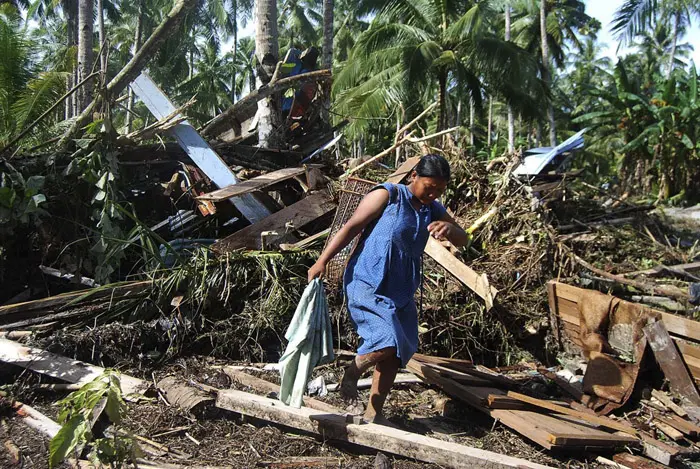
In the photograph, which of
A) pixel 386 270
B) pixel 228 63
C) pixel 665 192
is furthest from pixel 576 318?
pixel 228 63

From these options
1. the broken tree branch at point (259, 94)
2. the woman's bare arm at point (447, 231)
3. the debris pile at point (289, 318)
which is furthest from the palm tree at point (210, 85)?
the woman's bare arm at point (447, 231)

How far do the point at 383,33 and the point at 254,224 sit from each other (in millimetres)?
11809

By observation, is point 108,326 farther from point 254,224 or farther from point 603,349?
point 603,349

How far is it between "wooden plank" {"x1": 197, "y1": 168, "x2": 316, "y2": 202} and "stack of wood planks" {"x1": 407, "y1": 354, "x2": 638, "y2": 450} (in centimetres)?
234

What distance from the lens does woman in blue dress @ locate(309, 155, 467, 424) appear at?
3168mm

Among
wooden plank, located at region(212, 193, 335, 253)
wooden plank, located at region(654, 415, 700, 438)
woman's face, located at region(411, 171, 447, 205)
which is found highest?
woman's face, located at region(411, 171, 447, 205)

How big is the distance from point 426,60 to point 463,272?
11.5 meters

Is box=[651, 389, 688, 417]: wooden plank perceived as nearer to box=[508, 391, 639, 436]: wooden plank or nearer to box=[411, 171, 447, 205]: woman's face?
box=[508, 391, 639, 436]: wooden plank

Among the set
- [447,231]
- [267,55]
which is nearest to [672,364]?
[447,231]

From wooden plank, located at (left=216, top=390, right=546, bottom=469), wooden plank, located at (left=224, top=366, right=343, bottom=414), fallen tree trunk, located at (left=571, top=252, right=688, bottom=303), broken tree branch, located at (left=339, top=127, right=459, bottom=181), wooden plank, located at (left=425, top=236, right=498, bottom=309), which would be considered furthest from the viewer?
broken tree branch, located at (left=339, top=127, right=459, bottom=181)

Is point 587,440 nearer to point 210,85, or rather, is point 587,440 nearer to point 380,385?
point 380,385

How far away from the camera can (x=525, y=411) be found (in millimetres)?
3652

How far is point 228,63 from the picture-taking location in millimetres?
39312

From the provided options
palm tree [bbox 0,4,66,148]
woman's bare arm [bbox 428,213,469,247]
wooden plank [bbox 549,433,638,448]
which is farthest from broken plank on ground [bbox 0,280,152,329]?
wooden plank [bbox 549,433,638,448]
